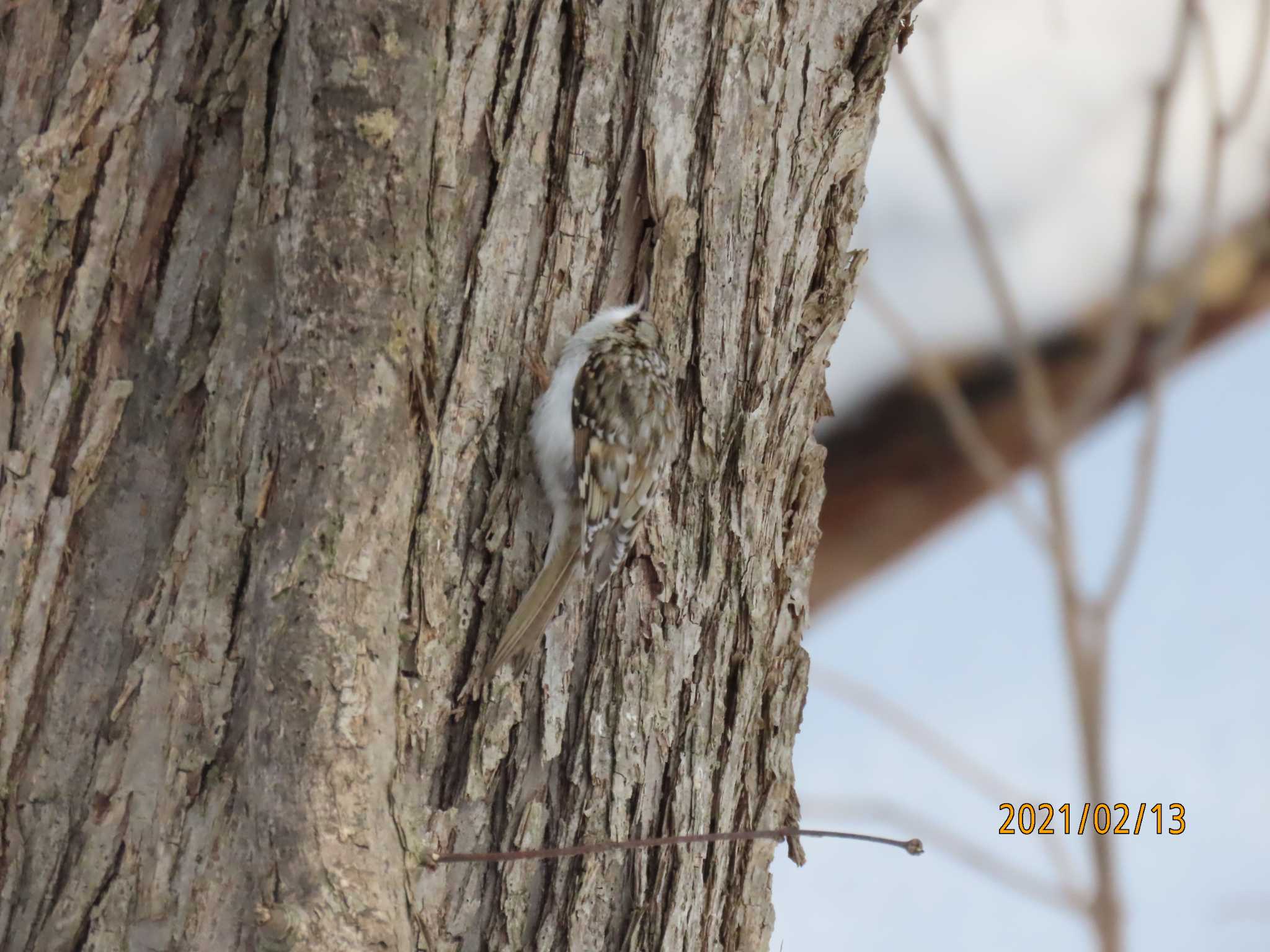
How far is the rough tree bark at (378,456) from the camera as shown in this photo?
125 cm

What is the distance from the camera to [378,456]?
1271 mm

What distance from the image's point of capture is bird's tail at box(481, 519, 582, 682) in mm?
1423

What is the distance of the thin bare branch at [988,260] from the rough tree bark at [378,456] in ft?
3.05

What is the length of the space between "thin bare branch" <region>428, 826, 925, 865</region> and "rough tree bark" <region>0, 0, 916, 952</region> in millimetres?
29

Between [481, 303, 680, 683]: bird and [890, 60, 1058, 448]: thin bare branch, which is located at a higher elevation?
[890, 60, 1058, 448]: thin bare branch

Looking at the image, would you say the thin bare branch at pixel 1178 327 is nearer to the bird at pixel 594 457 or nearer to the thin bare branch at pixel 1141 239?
the thin bare branch at pixel 1141 239

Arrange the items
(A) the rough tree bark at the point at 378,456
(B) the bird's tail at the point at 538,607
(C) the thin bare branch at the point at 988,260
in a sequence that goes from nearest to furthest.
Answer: (A) the rough tree bark at the point at 378,456 → (B) the bird's tail at the point at 538,607 → (C) the thin bare branch at the point at 988,260

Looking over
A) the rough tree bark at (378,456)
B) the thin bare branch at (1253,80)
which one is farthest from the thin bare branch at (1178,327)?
the rough tree bark at (378,456)

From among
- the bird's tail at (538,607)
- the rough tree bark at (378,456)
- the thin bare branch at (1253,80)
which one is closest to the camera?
the rough tree bark at (378,456)

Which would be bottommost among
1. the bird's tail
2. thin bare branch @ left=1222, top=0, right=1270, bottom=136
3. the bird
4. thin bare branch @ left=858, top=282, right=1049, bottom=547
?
the bird's tail

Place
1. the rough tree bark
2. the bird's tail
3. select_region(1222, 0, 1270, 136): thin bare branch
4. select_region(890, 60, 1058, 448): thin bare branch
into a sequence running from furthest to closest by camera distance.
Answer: select_region(890, 60, 1058, 448): thin bare branch, select_region(1222, 0, 1270, 136): thin bare branch, the bird's tail, the rough tree bark

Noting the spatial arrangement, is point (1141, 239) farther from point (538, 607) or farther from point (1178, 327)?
point (538, 607)

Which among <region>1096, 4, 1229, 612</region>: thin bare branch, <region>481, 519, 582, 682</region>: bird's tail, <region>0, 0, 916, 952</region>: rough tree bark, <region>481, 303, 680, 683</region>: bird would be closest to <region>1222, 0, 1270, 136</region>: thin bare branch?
<region>1096, 4, 1229, 612</region>: thin bare branch

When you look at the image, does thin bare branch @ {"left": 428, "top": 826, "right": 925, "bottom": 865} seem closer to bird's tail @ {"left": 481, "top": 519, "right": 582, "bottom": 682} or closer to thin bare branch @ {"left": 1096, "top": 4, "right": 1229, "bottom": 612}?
bird's tail @ {"left": 481, "top": 519, "right": 582, "bottom": 682}
